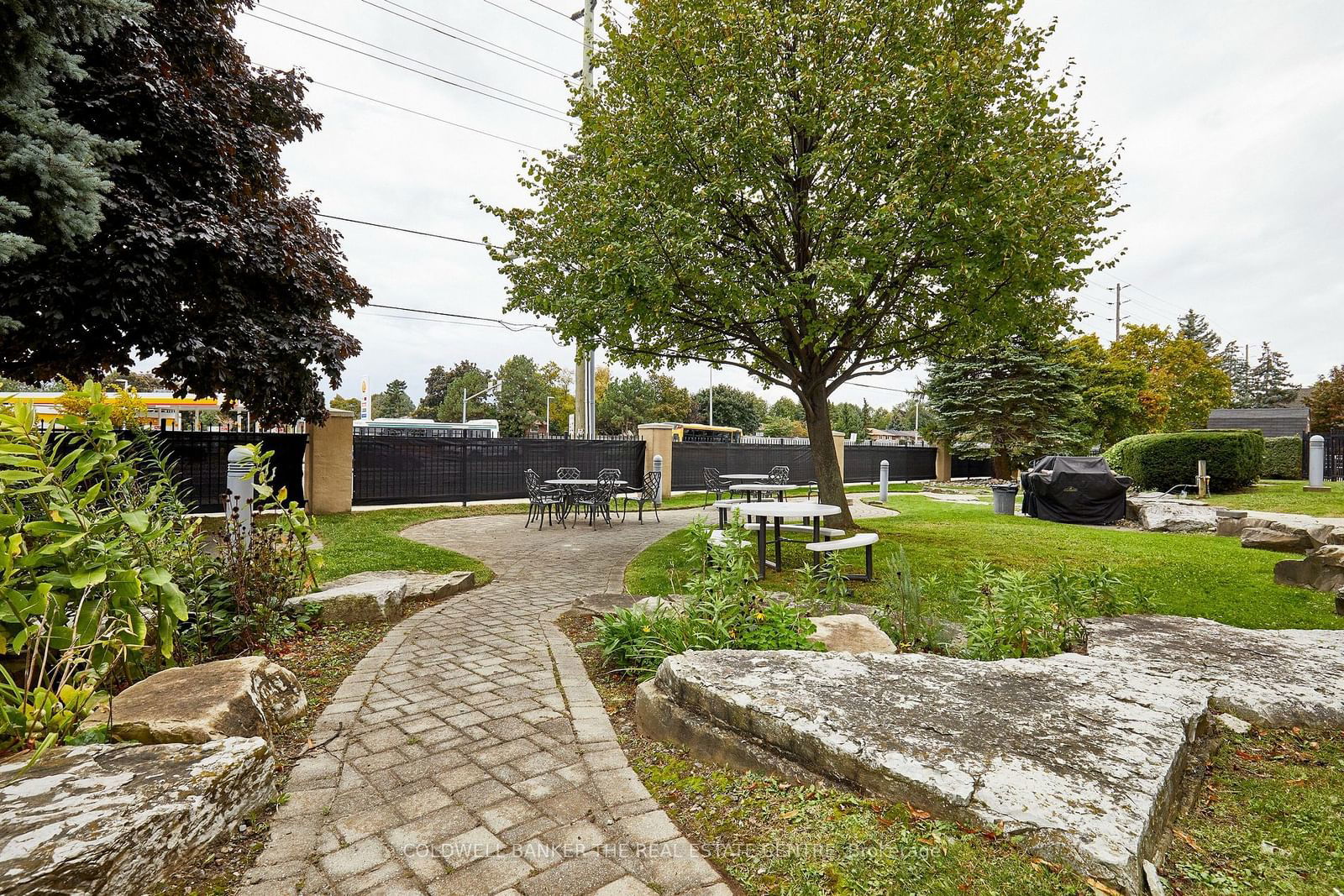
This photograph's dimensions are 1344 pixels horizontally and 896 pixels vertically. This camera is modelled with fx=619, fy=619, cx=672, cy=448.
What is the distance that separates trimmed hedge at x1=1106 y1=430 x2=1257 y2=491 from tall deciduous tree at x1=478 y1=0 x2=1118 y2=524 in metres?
8.91

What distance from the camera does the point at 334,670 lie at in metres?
3.53

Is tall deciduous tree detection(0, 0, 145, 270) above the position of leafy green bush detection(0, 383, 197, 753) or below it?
above

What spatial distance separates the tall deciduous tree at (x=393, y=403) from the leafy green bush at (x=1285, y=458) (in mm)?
83821

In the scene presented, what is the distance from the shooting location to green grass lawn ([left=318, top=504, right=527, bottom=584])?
6.62 metres

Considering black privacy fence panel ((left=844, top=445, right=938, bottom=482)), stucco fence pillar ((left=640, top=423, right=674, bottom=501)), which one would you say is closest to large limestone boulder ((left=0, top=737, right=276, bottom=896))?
stucco fence pillar ((left=640, top=423, right=674, bottom=501))

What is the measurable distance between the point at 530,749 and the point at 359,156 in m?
13.8

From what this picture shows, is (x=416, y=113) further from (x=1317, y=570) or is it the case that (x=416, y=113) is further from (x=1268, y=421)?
(x=1268, y=421)

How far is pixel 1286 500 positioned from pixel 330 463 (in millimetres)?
18863

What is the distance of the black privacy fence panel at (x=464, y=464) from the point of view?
43.4 feet

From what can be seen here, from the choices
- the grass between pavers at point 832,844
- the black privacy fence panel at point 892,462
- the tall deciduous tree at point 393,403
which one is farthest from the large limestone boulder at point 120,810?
the tall deciduous tree at point 393,403

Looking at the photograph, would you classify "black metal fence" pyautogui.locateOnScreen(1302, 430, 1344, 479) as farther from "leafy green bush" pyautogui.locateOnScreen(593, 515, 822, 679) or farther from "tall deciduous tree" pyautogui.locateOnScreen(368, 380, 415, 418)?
"tall deciduous tree" pyautogui.locateOnScreen(368, 380, 415, 418)

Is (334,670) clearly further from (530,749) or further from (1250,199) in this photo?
(1250,199)

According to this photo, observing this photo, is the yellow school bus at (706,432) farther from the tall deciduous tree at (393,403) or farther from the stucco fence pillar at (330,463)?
the tall deciduous tree at (393,403)

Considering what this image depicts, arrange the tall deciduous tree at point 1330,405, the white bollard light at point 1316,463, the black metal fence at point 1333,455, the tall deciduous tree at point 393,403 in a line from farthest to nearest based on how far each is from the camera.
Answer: the tall deciduous tree at point 393,403 < the tall deciduous tree at point 1330,405 < the black metal fence at point 1333,455 < the white bollard light at point 1316,463
